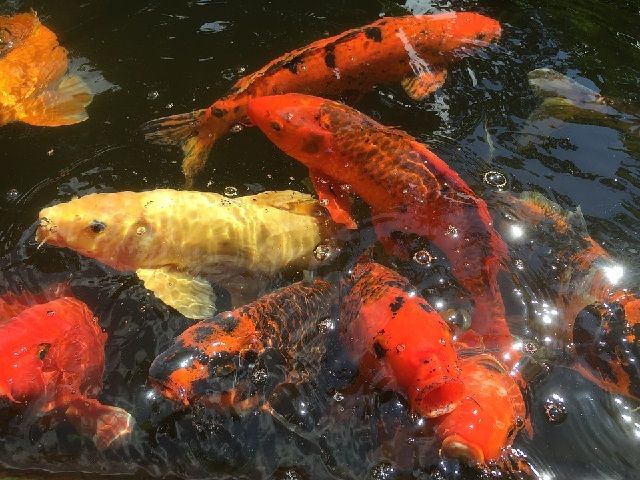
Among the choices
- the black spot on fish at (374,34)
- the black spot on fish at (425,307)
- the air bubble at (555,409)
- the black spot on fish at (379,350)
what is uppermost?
the black spot on fish at (374,34)

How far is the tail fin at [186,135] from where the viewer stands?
183 inches

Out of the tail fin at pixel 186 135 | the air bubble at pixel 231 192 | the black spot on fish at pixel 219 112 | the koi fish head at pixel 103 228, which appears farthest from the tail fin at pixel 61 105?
the air bubble at pixel 231 192

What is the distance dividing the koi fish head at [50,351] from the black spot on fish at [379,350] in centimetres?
164

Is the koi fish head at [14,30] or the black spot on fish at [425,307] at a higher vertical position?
the koi fish head at [14,30]

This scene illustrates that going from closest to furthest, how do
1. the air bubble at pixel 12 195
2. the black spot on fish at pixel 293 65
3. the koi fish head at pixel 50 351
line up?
the koi fish head at pixel 50 351, the air bubble at pixel 12 195, the black spot on fish at pixel 293 65

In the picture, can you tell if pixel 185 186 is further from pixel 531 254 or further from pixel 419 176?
pixel 531 254

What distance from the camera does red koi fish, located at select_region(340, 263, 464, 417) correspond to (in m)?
2.83

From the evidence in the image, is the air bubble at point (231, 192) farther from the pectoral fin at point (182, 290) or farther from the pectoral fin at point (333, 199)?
the pectoral fin at point (182, 290)

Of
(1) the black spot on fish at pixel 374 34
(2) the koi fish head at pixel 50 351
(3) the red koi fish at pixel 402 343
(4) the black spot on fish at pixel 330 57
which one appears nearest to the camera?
(3) the red koi fish at pixel 402 343

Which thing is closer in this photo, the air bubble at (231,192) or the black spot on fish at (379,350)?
the black spot on fish at (379,350)

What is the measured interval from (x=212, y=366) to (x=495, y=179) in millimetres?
2658

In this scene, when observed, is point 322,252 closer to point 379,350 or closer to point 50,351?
point 379,350

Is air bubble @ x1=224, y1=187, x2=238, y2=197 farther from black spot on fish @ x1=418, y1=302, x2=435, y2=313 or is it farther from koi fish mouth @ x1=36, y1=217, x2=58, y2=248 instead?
black spot on fish @ x1=418, y1=302, x2=435, y2=313

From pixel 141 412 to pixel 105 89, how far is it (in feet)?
11.0
